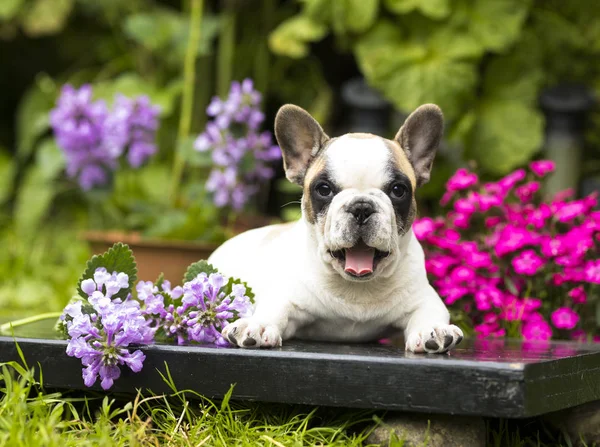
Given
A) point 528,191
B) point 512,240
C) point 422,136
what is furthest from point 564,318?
point 422,136

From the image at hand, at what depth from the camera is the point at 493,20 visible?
4.27 metres

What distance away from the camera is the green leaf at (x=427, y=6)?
165 inches

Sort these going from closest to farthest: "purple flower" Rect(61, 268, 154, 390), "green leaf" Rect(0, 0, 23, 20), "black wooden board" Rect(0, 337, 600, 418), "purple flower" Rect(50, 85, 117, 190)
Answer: "black wooden board" Rect(0, 337, 600, 418), "purple flower" Rect(61, 268, 154, 390), "purple flower" Rect(50, 85, 117, 190), "green leaf" Rect(0, 0, 23, 20)

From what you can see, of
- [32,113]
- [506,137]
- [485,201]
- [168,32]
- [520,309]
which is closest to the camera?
[520,309]

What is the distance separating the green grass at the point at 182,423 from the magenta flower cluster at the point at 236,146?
1.71 metres

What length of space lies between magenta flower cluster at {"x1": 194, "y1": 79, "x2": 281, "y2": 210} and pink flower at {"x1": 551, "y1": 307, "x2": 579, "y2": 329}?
149cm

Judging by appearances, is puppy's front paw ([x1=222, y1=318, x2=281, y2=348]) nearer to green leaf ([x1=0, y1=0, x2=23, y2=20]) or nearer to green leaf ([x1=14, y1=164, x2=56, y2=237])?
green leaf ([x1=14, y1=164, x2=56, y2=237])

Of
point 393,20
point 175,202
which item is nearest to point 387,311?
point 175,202

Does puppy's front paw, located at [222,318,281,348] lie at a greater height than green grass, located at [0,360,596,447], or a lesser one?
greater

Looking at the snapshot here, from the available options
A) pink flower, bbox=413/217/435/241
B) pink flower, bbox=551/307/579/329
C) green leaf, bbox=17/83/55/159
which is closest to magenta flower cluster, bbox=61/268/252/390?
pink flower, bbox=413/217/435/241

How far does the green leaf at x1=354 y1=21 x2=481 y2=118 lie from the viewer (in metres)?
4.09

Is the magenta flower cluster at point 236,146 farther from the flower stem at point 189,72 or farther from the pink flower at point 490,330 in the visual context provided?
the pink flower at point 490,330

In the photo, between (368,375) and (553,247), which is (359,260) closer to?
(368,375)

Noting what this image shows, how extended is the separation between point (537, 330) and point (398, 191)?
3.43 ft
